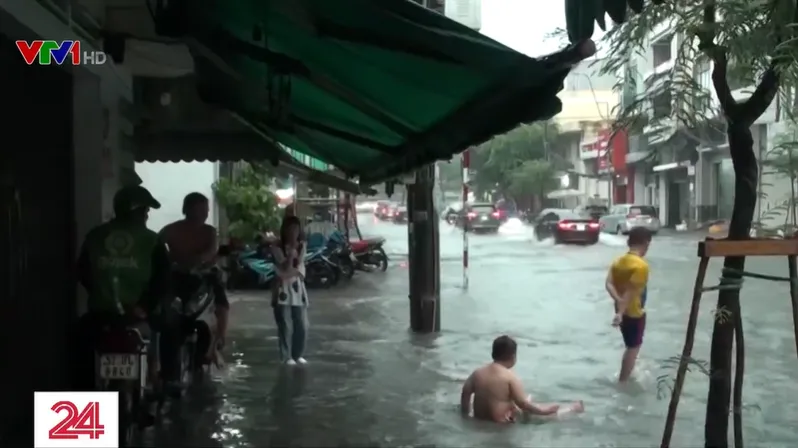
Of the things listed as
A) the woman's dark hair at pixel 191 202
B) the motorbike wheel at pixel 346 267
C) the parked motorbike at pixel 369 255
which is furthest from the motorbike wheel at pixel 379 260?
the woman's dark hair at pixel 191 202

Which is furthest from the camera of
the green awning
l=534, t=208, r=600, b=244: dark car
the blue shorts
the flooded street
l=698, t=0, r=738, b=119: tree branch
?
l=534, t=208, r=600, b=244: dark car

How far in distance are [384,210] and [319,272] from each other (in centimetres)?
4593

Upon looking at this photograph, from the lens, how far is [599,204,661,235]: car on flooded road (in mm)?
40219

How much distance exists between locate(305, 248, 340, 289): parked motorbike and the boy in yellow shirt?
34.5 ft

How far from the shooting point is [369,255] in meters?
22.2

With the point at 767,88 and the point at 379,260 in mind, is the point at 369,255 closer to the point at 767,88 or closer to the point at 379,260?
the point at 379,260

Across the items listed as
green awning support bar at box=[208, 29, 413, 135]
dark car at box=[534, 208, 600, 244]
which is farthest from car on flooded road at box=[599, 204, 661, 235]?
green awning support bar at box=[208, 29, 413, 135]

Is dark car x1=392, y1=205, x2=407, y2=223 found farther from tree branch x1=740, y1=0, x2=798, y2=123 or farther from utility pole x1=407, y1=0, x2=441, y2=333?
→ tree branch x1=740, y1=0, x2=798, y2=123

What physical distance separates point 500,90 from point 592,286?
1506cm

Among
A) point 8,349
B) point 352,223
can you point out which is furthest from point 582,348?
point 352,223

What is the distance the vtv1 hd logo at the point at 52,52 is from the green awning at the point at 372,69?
83 cm

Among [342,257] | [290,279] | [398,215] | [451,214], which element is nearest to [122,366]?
[290,279]

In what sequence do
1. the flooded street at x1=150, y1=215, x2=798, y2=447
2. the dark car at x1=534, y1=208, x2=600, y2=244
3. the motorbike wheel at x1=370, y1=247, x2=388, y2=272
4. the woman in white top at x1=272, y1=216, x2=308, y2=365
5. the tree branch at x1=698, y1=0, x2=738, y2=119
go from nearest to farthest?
the tree branch at x1=698, y1=0, x2=738, y2=119, the flooded street at x1=150, y1=215, x2=798, y2=447, the woman in white top at x1=272, y1=216, x2=308, y2=365, the motorbike wheel at x1=370, y1=247, x2=388, y2=272, the dark car at x1=534, y1=208, x2=600, y2=244

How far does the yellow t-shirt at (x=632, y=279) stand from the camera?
27.5 feet
